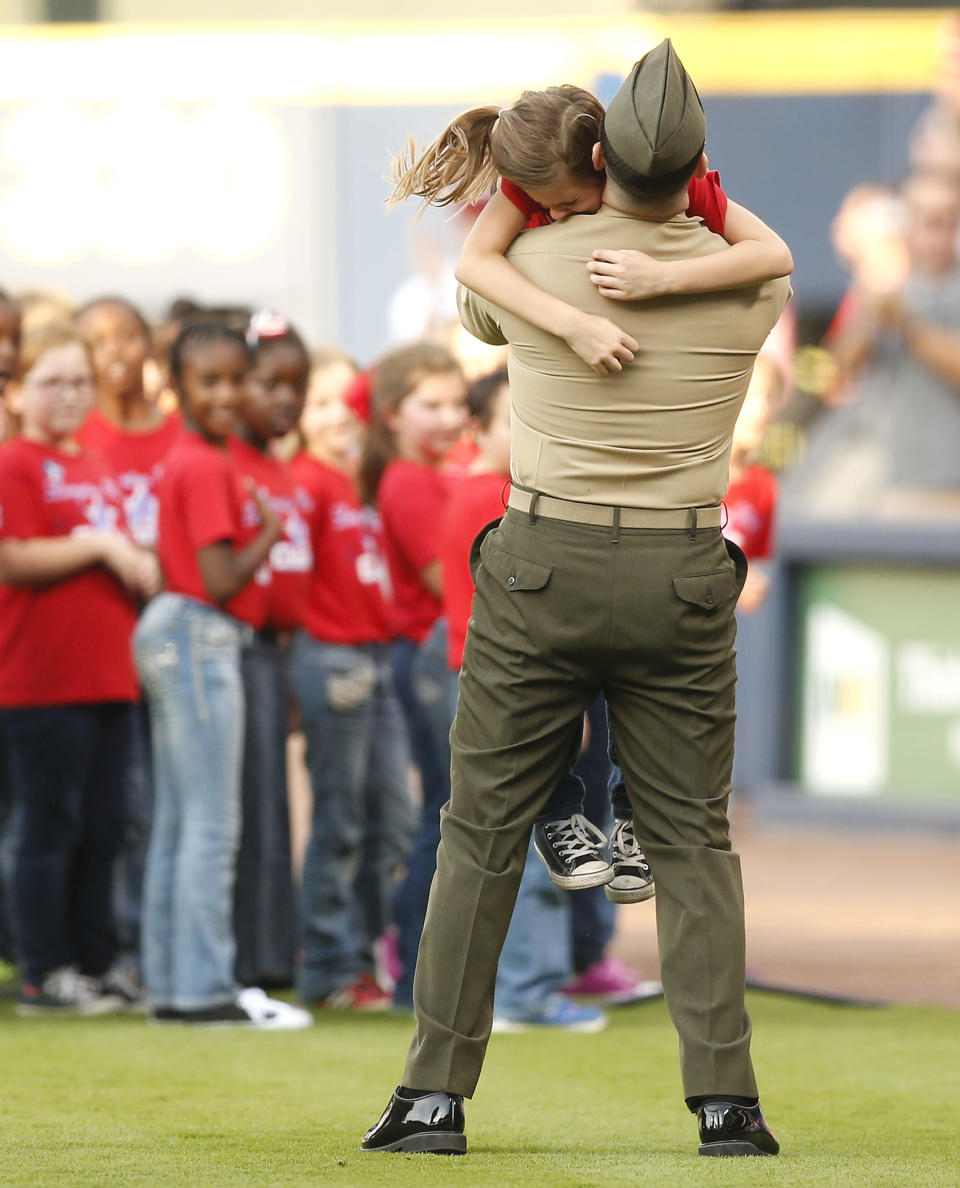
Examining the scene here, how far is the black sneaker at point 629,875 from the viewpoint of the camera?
3.66 m

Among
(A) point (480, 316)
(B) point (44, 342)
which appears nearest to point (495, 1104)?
(A) point (480, 316)

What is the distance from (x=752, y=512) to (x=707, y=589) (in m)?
3.06

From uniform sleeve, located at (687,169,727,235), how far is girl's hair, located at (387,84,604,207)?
0.18 m

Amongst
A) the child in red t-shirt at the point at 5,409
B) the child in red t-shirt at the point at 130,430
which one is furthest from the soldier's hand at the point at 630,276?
the child in red t-shirt at the point at 130,430

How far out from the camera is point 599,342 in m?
3.36

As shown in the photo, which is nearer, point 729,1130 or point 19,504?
point 729,1130

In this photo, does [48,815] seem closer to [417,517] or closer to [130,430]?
[417,517]

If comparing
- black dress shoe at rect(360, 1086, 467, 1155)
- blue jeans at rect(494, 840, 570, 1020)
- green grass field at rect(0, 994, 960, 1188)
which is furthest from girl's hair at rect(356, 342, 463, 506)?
black dress shoe at rect(360, 1086, 467, 1155)

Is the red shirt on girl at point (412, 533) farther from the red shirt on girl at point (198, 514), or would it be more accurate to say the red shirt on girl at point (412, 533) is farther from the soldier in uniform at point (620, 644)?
the soldier in uniform at point (620, 644)

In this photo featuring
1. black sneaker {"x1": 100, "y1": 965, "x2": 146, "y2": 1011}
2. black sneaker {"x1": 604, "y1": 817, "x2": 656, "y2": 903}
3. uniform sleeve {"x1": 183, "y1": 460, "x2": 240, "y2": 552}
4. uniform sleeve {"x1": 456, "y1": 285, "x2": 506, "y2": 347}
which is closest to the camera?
uniform sleeve {"x1": 456, "y1": 285, "x2": 506, "y2": 347}

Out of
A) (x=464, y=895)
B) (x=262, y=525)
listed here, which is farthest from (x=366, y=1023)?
(x=464, y=895)

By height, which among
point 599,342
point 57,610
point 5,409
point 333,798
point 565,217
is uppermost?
point 565,217

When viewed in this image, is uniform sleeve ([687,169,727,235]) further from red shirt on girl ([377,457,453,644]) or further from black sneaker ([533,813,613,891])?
red shirt on girl ([377,457,453,644])

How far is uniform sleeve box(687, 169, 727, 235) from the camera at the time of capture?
3.50 m
